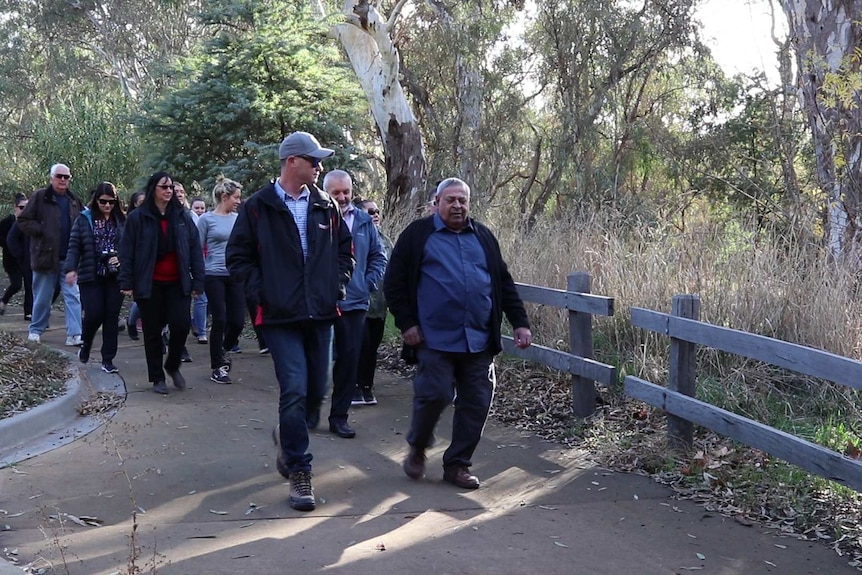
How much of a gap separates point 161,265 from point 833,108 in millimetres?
6940

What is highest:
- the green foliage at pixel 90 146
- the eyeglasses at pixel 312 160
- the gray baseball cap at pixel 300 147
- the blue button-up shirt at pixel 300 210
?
the green foliage at pixel 90 146

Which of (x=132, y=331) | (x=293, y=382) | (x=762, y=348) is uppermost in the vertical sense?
(x=762, y=348)

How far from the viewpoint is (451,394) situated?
638 centimetres

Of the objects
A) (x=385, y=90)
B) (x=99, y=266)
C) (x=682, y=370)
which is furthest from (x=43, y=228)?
(x=385, y=90)

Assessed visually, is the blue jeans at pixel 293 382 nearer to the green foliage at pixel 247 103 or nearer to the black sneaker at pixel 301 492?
the black sneaker at pixel 301 492

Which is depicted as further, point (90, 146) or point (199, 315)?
point (90, 146)

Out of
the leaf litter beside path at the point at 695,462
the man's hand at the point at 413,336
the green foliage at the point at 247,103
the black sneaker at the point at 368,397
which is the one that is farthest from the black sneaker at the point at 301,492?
the green foliage at the point at 247,103

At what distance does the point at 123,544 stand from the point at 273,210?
6.62 feet

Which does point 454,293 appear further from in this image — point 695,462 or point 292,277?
point 695,462

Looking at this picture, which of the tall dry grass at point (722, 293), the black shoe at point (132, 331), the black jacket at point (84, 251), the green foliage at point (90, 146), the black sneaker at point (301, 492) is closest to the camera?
the black sneaker at point (301, 492)

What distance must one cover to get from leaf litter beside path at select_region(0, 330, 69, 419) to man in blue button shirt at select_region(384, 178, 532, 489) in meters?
3.09

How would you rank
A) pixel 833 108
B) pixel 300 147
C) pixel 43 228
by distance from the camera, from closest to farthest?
pixel 300 147 → pixel 833 108 → pixel 43 228

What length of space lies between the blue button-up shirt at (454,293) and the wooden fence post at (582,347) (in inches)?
74.1

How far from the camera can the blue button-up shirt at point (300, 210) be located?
6.04 metres
